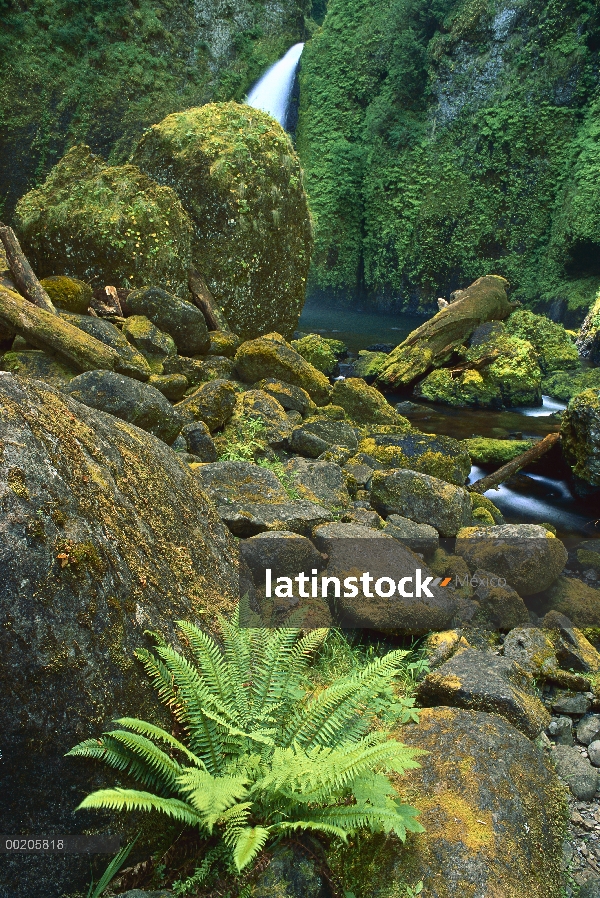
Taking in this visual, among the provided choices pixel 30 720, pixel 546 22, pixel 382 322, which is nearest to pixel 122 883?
pixel 30 720

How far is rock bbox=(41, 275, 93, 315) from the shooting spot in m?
7.88

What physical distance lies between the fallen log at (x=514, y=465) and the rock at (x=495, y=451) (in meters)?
0.34

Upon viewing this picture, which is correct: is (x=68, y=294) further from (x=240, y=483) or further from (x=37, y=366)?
(x=240, y=483)

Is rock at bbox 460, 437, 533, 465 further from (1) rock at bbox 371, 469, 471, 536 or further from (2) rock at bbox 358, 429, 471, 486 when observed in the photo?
(1) rock at bbox 371, 469, 471, 536

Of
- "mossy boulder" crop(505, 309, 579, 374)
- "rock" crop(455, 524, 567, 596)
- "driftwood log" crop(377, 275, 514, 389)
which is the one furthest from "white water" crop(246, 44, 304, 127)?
"rock" crop(455, 524, 567, 596)

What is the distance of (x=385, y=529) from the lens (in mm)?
5473

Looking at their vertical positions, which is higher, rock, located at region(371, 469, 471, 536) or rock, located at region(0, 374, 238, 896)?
rock, located at region(0, 374, 238, 896)

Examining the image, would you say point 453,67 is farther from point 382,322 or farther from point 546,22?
point 382,322

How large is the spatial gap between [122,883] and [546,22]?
28573 millimetres

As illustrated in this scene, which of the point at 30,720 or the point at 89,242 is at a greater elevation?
the point at 89,242

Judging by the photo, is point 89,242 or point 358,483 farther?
point 89,242

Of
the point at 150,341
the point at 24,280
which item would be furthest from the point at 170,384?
the point at 24,280

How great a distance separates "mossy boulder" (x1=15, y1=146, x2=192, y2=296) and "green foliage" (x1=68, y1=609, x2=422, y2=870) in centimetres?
805

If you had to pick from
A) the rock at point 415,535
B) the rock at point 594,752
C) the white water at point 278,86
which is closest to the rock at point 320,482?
the rock at point 415,535
